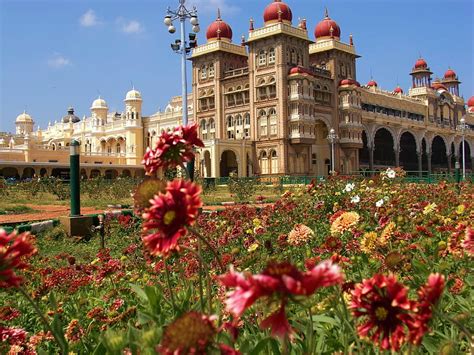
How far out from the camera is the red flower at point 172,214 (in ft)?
3.58

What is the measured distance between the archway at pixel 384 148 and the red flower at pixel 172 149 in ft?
139

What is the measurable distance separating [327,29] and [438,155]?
19682 millimetres

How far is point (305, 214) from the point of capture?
5.92m

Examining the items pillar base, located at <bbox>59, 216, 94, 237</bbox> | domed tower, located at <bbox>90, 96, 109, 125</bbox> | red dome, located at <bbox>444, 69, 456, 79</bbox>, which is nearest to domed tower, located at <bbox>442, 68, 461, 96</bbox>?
red dome, located at <bbox>444, 69, 456, 79</bbox>

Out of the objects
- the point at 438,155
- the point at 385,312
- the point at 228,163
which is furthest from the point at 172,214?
the point at 438,155

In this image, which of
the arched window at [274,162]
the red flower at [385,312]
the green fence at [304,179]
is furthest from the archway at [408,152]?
the red flower at [385,312]

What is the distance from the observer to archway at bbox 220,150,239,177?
3622cm

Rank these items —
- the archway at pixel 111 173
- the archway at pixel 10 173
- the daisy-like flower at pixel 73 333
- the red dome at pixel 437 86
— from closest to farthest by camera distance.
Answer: the daisy-like flower at pixel 73 333
the archway at pixel 10 173
the archway at pixel 111 173
the red dome at pixel 437 86

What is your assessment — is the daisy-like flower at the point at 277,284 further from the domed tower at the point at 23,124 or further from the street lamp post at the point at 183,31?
the domed tower at the point at 23,124

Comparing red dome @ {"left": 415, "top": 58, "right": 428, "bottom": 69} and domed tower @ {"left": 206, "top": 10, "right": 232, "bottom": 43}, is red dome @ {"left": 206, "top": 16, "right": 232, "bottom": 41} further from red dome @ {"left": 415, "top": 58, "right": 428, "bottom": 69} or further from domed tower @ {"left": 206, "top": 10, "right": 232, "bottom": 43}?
red dome @ {"left": 415, "top": 58, "right": 428, "bottom": 69}

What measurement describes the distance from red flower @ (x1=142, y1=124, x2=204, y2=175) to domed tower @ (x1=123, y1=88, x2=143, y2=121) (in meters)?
43.1

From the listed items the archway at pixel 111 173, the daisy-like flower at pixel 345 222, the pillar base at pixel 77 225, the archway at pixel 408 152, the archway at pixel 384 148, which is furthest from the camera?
the archway at pixel 408 152

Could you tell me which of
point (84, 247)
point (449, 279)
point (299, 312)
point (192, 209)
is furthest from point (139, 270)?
point (84, 247)

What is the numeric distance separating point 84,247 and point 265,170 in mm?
27910
